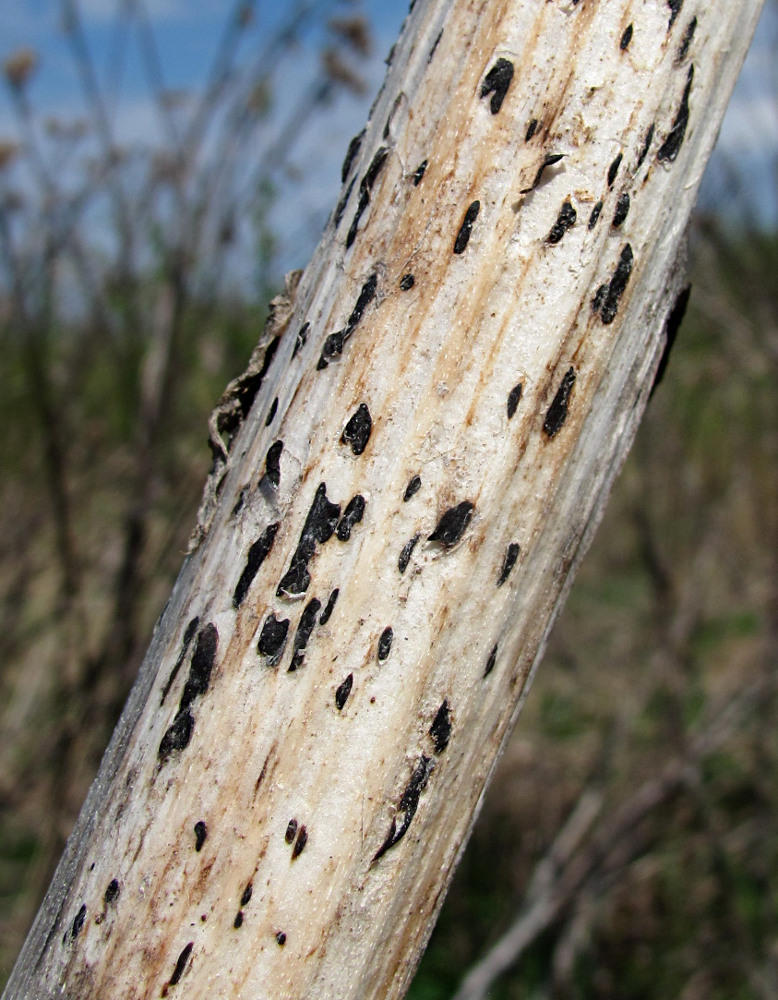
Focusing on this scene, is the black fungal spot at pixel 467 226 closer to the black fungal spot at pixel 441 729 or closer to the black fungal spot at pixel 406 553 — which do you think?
the black fungal spot at pixel 406 553

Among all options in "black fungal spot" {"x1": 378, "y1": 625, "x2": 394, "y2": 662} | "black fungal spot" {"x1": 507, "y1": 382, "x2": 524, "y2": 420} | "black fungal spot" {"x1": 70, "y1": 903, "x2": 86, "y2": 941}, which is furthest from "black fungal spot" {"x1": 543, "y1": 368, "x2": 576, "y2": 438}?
"black fungal spot" {"x1": 70, "y1": 903, "x2": 86, "y2": 941}

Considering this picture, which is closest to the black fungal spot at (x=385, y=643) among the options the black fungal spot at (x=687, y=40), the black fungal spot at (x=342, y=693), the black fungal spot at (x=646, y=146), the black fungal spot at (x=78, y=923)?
the black fungal spot at (x=342, y=693)

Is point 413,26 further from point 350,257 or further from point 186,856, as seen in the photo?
point 186,856

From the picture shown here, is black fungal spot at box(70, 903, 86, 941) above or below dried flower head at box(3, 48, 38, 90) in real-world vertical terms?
below

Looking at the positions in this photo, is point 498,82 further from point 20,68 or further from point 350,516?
point 20,68

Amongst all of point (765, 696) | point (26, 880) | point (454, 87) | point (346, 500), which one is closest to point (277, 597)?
point (346, 500)

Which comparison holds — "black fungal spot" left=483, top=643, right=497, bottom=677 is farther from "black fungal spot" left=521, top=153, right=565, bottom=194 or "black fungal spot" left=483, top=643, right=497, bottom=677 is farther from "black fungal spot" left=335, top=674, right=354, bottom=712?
"black fungal spot" left=521, top=153, right=565, bottom=194
